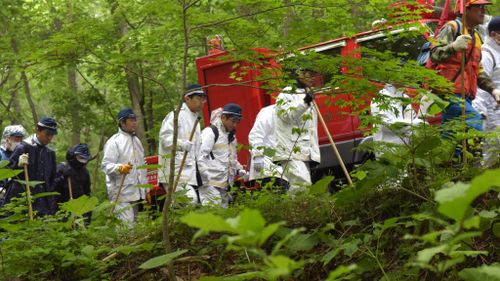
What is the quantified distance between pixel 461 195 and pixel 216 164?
7320 millimetres

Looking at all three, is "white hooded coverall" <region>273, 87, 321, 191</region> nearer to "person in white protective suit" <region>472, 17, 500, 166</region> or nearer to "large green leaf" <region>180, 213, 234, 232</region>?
"person in white protective suit" <region>472, 17, 500, 166</region>

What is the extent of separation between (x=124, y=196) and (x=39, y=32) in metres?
9.94

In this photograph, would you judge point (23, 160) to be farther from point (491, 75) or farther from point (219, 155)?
point (491, 75)

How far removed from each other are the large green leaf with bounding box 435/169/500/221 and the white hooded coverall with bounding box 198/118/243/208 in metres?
7.06

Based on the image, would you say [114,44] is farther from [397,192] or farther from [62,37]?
[397,192]

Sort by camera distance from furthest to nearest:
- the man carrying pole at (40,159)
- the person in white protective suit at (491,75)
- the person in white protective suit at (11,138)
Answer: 1. the person in white protective suit at (11,138)
2. the man carrying pole at (40,159)
3. the person in white protective suit at (491,75)

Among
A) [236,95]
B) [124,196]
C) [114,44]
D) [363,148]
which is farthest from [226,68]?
[363,148]

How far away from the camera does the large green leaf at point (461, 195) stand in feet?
6.51

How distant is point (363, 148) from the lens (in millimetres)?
4883

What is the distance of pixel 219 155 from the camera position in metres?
9.35

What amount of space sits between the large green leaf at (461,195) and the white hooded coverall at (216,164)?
23.2 ft

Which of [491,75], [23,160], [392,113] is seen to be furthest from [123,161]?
[491,75]

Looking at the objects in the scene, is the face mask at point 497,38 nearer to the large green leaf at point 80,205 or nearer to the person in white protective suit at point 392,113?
the person in white protective suit at point 392,113

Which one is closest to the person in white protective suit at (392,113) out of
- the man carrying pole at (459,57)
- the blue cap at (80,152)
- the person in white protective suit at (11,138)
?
the man carrying pole at (459,57)
